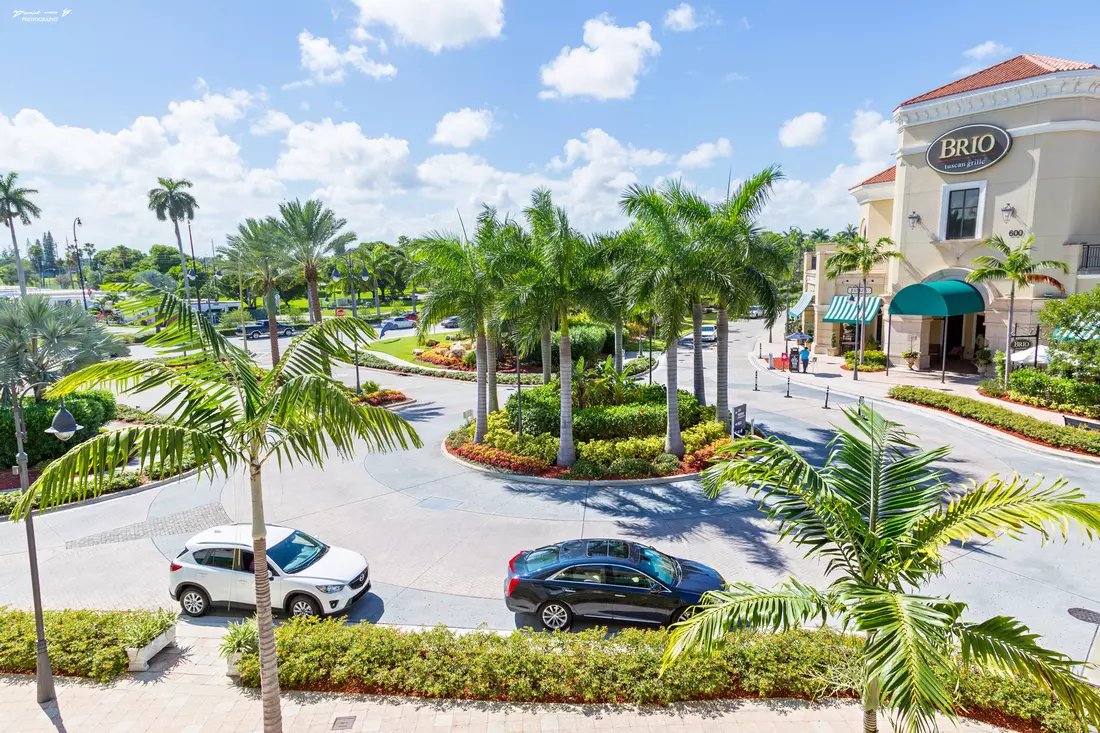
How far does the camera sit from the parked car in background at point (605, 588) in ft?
32.2

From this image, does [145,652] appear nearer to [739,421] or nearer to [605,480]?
[605,480]

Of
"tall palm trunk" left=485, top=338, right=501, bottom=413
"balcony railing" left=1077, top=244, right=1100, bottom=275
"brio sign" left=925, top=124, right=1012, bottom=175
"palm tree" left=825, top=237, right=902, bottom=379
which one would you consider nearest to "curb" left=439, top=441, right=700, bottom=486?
"tall palm trunk" left=485, top=338, right=501, bottom=413

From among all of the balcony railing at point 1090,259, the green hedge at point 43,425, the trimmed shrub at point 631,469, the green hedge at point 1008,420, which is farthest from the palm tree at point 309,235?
the balcony railing at point 1090,259

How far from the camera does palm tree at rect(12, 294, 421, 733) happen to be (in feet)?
18.8

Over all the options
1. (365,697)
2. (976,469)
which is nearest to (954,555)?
→ (976,469)

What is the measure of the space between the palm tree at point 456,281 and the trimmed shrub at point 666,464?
647cm

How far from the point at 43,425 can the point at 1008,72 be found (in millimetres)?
39631

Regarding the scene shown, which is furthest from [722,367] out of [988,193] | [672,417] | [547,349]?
[988,193]

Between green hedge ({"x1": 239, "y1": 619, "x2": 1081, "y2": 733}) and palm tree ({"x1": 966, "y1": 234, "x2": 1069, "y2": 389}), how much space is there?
2135 centimetres

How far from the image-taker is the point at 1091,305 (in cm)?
2023

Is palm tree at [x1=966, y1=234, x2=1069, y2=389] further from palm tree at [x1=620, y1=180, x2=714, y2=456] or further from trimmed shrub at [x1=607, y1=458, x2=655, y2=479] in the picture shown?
trimmed shrub at [x1=607, y1=458, x2=655, y2=479]

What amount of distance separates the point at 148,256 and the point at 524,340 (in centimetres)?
12770

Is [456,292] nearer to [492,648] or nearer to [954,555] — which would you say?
[492,648]

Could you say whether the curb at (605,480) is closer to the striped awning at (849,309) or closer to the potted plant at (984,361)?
the potted plant at (984,361)
